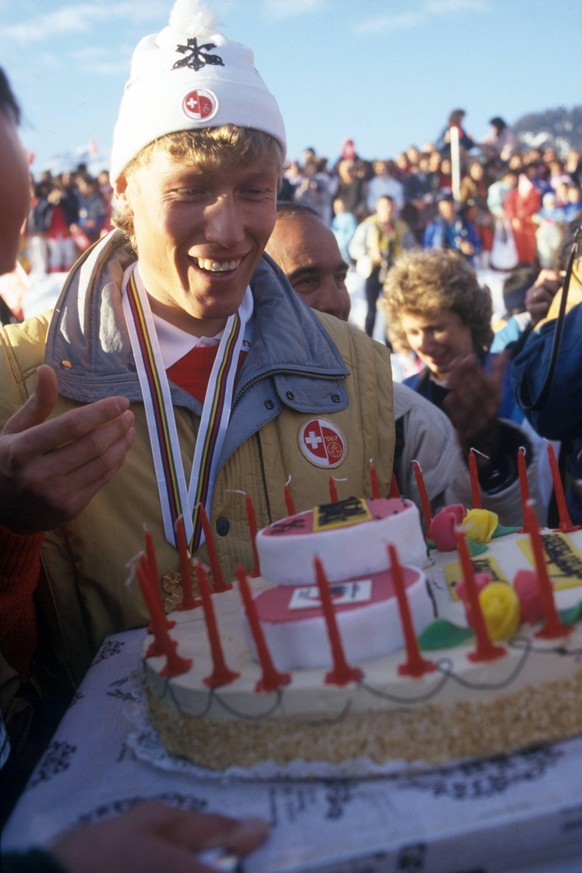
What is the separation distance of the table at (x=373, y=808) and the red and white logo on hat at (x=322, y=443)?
1136mm

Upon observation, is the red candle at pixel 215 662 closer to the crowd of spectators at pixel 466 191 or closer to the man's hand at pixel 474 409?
the man's hand at pixel 474 409

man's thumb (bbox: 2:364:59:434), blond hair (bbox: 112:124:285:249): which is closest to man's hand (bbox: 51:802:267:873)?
man's thumb (bbox: 2:364:59:434)

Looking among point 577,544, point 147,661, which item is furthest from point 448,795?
point 577,544

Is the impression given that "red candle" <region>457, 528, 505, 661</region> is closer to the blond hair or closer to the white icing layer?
the white icing layer

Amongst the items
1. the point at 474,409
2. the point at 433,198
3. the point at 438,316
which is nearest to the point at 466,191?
the point at 433,198

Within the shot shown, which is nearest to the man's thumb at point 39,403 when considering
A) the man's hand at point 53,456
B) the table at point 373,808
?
the man's hand at point 53,456

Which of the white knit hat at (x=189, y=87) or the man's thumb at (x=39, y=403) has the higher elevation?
the white knit hat at (x=189, y=87)

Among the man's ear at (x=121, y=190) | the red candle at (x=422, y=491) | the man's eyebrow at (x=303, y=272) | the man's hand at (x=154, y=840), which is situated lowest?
the man's hand at (x=154, y=840)

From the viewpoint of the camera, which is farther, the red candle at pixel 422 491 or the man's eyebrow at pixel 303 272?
the man's eyebrow at pixel 303 272

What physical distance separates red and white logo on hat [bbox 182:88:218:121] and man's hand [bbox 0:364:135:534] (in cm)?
99

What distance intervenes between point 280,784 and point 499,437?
1.58 meters

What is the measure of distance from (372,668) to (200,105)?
66.8 inches

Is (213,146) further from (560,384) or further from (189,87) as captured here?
(560,384)

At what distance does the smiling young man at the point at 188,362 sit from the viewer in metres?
2.28
